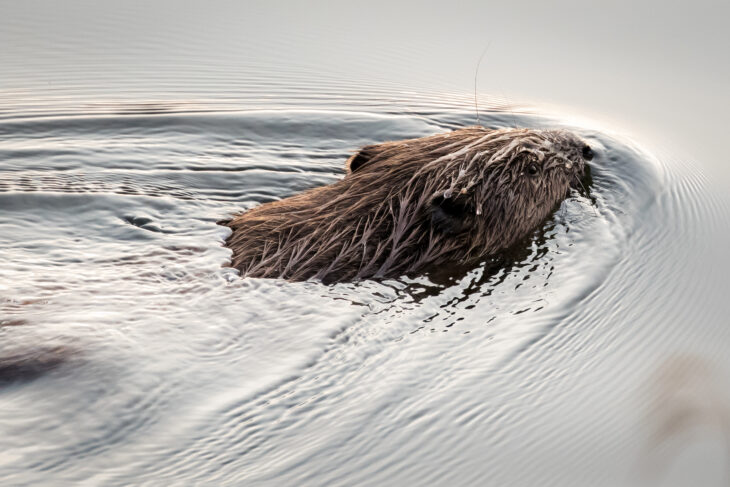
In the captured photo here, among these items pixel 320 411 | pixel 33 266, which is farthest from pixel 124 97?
pixel 320 411

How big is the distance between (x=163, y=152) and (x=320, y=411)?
2816 millimetres

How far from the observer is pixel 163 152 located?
573cm

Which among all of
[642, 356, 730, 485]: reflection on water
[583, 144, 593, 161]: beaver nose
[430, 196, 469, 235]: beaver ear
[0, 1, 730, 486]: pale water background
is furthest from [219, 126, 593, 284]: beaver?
[642, 356, 730, 485]: reflection on water

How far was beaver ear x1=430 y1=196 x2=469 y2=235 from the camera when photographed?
4262 millimetres

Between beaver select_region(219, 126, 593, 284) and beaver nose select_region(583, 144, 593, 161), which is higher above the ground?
beaver nose select_region(583, 144, 593, 161)

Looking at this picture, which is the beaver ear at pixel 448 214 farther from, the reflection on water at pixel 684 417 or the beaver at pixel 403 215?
the reflection on water at pixel 684 417

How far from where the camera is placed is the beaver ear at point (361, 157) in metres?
4.66

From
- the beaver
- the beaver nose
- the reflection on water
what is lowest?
the reflection on water

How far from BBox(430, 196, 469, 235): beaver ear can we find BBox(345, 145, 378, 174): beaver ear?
0.54 m

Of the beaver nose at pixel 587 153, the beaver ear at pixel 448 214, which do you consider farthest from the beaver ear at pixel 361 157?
the beaver nose at pixel 587 153

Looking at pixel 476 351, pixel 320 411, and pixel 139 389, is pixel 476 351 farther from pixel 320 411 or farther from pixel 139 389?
pixel 139 389

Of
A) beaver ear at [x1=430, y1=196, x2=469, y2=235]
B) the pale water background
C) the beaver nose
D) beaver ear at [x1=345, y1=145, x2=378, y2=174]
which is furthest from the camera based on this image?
the beaver nose

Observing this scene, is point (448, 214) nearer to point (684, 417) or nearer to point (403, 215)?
point (403, 215)

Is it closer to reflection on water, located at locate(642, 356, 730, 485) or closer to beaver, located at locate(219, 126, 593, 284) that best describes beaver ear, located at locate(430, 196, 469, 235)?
beaver, located at locate(219, 126, 593, 284)
